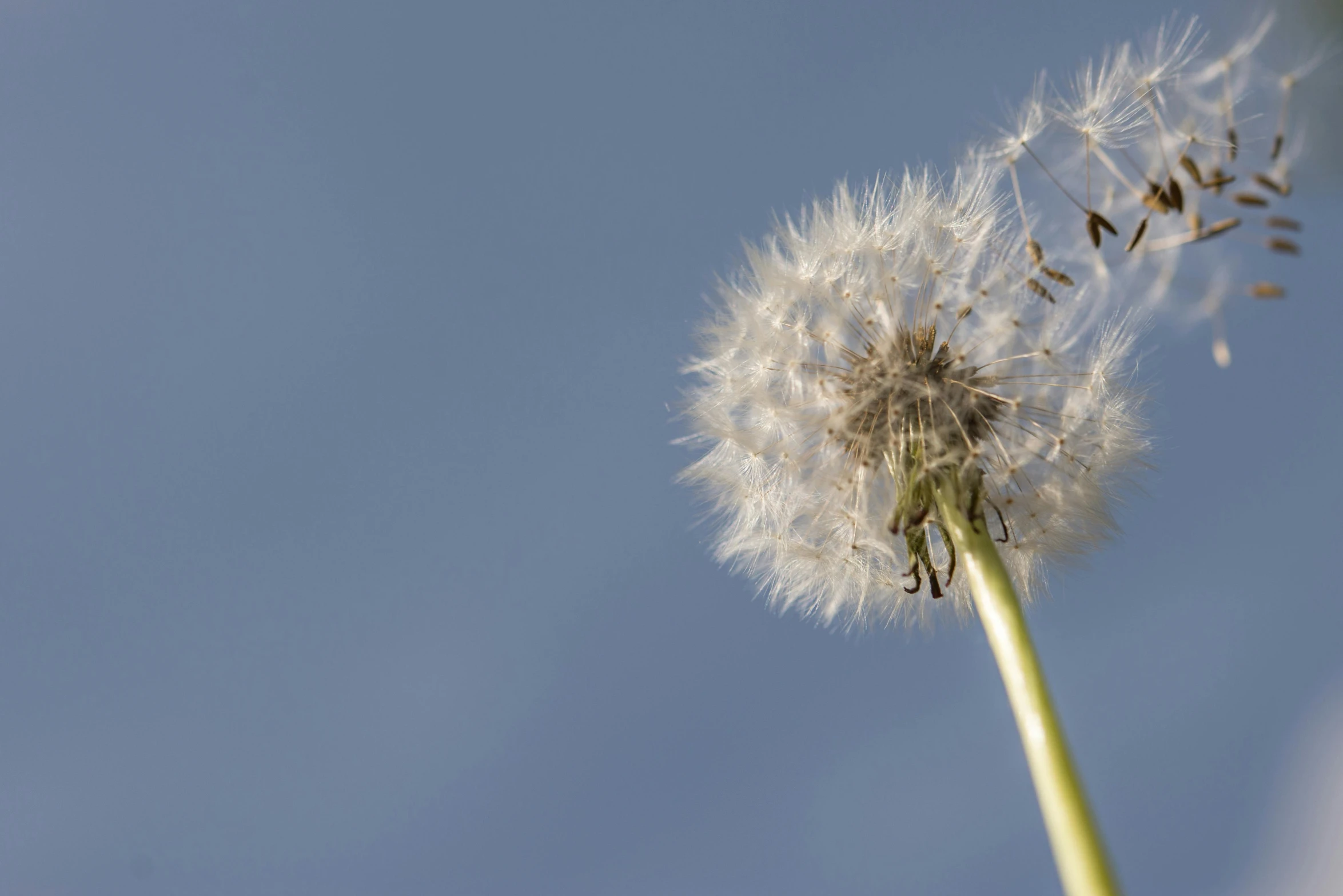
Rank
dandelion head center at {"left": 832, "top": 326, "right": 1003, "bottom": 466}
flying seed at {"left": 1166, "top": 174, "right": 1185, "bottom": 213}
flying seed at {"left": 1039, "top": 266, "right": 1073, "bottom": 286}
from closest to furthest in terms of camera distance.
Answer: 1. flying seed at {"left": 1166, "top": 174, "right": 1185, "bottom": 213}
2. flying seed at {"left": 1039, "top": 266, "right": 1073, "bottom": 286}
3. dandelion head center at {"left": 832, "top": 326, "right": 1003, "bottom": 466}

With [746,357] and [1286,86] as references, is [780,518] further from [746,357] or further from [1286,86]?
[1286,86]

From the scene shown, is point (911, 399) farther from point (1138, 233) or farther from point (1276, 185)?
point (1276, 185)

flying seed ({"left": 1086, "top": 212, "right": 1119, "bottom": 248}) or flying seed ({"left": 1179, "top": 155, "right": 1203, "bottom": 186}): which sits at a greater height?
flying seed ({"left": 1086, "top": 212, "right": 1119, "bottom": 248})

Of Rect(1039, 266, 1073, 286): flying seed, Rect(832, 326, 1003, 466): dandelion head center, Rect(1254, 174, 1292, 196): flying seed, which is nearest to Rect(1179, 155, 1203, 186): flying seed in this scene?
Rect(1254, 174, 1292, 196): flying seed

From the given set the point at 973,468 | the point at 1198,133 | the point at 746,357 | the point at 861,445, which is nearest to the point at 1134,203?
the point at 1198,133

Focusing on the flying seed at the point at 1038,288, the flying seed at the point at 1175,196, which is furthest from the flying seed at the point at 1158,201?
the flying seed at the point at 1038,288

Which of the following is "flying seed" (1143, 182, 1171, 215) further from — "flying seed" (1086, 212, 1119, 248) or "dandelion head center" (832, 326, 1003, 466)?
"dandelion head center" (832, 326, 1003, 466)

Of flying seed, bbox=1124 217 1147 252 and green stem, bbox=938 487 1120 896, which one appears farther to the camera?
flying seed, bbox=1124 217 1147 252
